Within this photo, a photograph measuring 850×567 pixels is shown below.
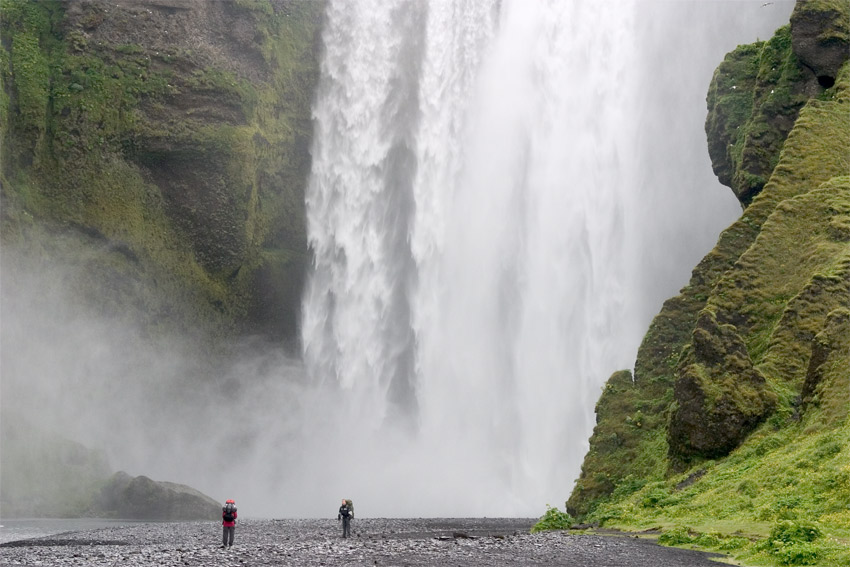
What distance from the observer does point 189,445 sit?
64.1 m

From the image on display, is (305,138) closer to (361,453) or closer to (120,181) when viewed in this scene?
(120,181)

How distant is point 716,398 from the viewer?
94.0 ft

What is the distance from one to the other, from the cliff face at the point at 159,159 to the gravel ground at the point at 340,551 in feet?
109

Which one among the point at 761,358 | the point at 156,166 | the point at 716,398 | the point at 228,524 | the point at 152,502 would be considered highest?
the point at 156,166

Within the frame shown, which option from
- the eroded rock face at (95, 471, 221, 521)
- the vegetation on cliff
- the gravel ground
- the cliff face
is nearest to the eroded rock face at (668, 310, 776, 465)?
the gravel ground

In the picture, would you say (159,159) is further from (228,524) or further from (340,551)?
(340,551)

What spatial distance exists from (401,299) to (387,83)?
1764cm

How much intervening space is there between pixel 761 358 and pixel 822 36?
15542mm

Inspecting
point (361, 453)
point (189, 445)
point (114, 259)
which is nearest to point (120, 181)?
point (114, 259)

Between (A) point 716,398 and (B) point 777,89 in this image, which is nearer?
(A) point 716,398

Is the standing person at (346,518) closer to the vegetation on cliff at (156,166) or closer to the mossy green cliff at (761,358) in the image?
the mossy green cliff at (761,358)

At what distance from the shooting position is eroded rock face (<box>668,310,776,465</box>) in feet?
93.0

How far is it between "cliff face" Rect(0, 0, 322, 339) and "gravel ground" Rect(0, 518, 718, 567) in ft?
109

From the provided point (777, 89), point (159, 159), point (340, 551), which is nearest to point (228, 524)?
point (340, 551)
